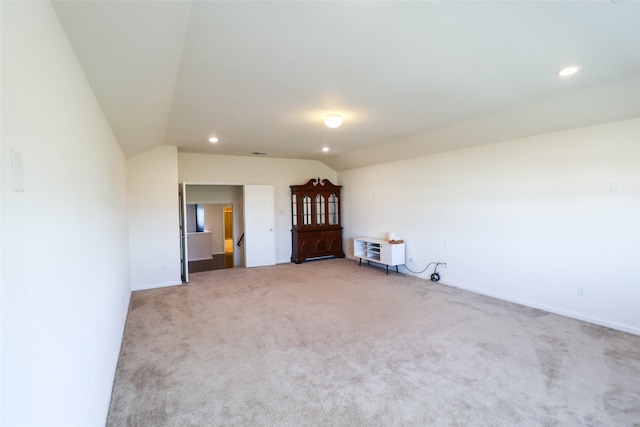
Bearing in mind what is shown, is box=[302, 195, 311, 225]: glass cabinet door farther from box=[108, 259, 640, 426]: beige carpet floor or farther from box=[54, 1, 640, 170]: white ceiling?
box=[54, 1, 640, 170]: white ceiling

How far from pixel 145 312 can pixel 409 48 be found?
15.0 ft

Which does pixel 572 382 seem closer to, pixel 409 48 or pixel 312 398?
pixel 312 398

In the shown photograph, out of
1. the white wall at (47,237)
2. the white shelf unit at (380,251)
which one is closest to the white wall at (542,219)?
the white shelf unit at (380,251)

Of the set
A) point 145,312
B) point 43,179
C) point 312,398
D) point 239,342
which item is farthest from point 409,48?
point 145,312

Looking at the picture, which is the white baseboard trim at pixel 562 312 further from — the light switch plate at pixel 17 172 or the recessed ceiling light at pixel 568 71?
the light switch plate at pixel 17 172

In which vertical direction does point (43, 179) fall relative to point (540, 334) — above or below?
above

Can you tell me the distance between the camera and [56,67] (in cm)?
140

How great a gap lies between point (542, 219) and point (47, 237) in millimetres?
5102

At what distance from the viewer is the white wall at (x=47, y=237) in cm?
85

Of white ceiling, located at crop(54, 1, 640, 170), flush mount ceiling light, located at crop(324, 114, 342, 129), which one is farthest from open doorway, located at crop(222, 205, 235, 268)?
flush mount ceiling light, located at crop(324, 114, 342, 129)

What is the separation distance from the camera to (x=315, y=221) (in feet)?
26.7

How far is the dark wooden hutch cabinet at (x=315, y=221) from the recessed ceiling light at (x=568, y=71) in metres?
5.67

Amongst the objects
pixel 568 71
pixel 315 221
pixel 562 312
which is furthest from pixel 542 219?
pixel 315 221

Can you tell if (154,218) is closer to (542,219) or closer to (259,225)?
(259,225)
